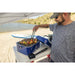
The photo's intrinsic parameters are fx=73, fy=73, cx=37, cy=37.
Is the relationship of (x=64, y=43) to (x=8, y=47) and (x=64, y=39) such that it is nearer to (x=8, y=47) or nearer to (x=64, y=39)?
(x=64, y=39)

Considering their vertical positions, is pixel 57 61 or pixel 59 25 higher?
pixel 59 25

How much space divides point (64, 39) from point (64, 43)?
0.13 ft

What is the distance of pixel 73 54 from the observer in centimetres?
70

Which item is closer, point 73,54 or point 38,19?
point 73,54

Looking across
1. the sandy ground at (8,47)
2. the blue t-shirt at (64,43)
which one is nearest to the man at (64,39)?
the blue t-shirt at (64,43)

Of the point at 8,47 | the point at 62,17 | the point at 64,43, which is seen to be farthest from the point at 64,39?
the point at 8,47

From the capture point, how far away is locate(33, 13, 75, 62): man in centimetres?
66

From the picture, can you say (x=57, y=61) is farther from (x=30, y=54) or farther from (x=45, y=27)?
(x=45, y=27)

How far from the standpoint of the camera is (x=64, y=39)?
69cm
